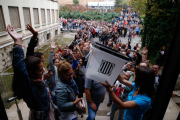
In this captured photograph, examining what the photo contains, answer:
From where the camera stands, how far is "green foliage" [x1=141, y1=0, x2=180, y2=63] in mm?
7422

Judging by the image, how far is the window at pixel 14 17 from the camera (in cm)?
837

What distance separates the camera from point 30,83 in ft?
4.58

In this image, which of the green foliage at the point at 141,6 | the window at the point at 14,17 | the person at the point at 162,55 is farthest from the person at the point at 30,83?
the green foliage at the point at 141,6

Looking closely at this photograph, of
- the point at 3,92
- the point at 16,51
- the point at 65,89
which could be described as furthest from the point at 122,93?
the point at 3,92

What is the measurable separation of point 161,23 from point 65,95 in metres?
8.46

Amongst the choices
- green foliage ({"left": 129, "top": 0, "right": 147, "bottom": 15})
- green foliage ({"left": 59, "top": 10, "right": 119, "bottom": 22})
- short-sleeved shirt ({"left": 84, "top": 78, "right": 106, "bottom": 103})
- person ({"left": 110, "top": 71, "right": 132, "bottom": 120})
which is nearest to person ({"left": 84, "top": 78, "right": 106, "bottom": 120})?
short-sleeved shirt ({"left": 84, "top": 78, "right": 106, "bottom": 103})

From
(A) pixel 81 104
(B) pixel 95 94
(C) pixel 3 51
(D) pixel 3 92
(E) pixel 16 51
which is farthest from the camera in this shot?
(C) pixel 3 51

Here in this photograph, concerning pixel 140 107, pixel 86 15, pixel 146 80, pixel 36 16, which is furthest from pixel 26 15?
pixel 86 15

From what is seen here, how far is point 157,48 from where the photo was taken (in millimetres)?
8680

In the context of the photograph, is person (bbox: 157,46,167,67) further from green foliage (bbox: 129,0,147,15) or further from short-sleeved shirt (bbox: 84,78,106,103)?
short-sleeved shirt (bbox: 84,78,106,103)

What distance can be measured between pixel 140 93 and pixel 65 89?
108 centimetres

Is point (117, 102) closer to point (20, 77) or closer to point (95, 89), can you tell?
point (95, 89)

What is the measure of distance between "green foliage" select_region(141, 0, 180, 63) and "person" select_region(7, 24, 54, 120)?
8.29 m

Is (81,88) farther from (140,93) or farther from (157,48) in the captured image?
(157,48)
